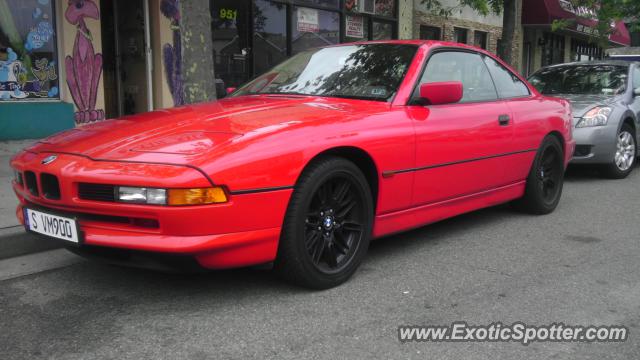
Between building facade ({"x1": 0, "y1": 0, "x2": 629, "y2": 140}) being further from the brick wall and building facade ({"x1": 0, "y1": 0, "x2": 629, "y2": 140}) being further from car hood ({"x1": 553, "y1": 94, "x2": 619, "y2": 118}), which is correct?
car hood ({"x1": 553, "y1": 94, "x2": 619, "y2": 118})

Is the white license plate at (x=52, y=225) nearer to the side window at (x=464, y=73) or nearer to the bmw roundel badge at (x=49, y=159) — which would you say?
the bmw roundel badge at (x=49, y=159)

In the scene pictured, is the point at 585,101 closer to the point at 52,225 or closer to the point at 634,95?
the point at 634,95

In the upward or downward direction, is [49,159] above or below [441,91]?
below

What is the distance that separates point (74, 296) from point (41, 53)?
19.5ft

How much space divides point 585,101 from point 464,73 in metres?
3.82

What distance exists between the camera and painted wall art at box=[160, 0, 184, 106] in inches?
382

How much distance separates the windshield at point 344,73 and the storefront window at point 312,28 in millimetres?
7184

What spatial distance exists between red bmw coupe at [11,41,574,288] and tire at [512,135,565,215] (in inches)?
13.7

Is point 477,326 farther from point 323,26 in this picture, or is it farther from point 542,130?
point 323,26

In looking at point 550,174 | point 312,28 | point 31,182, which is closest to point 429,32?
point 312,28

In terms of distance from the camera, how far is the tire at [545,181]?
5.40 m

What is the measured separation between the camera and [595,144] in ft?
24.4
